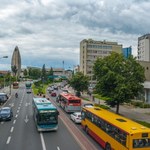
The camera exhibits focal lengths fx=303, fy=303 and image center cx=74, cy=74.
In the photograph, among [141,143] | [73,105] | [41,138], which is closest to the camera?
[141,143]

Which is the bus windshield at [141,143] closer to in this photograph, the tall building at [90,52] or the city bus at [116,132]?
the city bus at [116,132]

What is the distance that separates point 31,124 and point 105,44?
444 feet

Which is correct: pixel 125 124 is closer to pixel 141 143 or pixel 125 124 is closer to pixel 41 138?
pixel 141 143

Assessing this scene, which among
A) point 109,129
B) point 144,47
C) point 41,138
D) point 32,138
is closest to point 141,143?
point 109,129

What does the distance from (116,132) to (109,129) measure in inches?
67.7

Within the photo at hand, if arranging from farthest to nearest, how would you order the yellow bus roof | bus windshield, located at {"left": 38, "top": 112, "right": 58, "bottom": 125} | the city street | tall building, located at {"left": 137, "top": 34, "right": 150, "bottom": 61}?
tall building, located at {"left": 137, "top": 34, "right": 150, "bottom": 61} → bus windshield, located at {"left": 38, "top": 112, "right": 58, "bottom": 125} → the city street → the yellow bus roof

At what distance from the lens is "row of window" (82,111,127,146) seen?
20.6 metres

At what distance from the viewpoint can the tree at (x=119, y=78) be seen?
40.3m

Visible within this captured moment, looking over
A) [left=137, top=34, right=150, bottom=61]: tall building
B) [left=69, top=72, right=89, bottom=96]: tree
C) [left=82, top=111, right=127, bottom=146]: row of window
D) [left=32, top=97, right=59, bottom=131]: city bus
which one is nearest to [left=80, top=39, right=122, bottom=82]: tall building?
[left=137, top=34, right=150, bottom=61]: tall building

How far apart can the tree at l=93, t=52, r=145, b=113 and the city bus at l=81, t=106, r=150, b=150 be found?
10.4m

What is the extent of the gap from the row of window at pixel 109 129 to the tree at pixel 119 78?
1044 centimetres

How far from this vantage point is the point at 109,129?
2359cm

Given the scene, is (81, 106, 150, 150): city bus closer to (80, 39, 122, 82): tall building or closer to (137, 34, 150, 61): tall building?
(137, 34, 150, 61): tall building

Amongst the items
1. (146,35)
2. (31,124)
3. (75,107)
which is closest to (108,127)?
(31,124)
